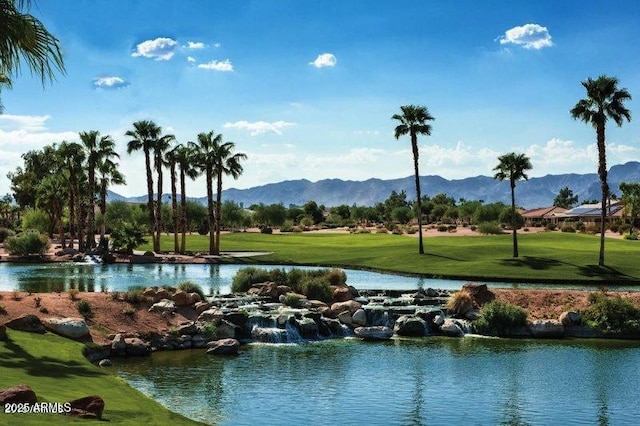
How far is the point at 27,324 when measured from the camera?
110ft

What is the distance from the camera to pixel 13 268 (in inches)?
3014

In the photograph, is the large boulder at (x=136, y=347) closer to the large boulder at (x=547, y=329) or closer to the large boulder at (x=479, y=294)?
the large boulder at (x=479, y=294)

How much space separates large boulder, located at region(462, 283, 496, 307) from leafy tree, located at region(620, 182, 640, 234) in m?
105

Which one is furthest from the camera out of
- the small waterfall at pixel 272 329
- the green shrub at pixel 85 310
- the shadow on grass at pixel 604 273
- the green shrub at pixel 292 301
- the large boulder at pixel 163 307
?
the shadow on grass at pixel 604 273

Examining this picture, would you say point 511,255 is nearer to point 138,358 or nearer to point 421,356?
point 421,356

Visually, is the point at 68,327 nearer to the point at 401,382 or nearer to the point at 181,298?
the point at 181,298

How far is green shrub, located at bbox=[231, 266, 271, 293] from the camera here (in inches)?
2152

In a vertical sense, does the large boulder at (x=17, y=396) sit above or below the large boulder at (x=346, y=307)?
above

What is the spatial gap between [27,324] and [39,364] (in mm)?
7636

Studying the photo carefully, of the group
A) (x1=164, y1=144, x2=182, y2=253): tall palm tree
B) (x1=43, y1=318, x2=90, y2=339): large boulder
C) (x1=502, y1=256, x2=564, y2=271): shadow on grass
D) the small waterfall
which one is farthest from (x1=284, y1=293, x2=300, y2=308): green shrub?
(x1=164, y1=144, x2=182, y2=253): tall palm tree

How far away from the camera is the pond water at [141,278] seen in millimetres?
58500

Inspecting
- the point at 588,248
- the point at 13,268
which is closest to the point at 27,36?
the point at 13,268

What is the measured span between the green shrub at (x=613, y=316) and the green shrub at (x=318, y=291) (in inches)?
671

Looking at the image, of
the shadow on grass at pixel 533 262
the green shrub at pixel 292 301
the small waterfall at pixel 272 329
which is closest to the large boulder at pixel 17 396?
the small waterfall at pixel 272 329
